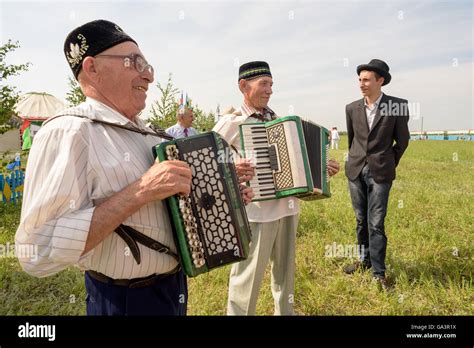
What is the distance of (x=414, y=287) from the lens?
3613 mm

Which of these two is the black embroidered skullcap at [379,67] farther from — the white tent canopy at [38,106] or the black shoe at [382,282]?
the white tent canopy at [38,106]

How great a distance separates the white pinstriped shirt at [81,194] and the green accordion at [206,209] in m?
0.11

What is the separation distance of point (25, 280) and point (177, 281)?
3.25 m

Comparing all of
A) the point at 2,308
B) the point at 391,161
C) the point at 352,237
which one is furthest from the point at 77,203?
the point at 352,237

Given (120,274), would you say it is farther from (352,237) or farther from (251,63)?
(352,237)

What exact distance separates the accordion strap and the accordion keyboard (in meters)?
1.25

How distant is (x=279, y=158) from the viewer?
270 cm

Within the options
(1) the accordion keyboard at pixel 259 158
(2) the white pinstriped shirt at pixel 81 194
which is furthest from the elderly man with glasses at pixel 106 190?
A: (1) the accordion keyboard at pixel 259 158

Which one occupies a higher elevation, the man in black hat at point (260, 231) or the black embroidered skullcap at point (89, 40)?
the black embroidered skullcap at point (89, 40)

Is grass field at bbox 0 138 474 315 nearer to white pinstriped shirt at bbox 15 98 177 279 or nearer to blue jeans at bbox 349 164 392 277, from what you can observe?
blue jeans at bbox 349 164 392 277

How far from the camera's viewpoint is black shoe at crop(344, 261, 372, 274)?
3988mm

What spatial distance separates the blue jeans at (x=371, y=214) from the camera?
3.63 m

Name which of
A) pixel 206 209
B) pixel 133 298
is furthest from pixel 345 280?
pixel 133 298

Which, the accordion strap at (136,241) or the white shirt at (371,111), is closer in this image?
the accordion strap at (136,241)
